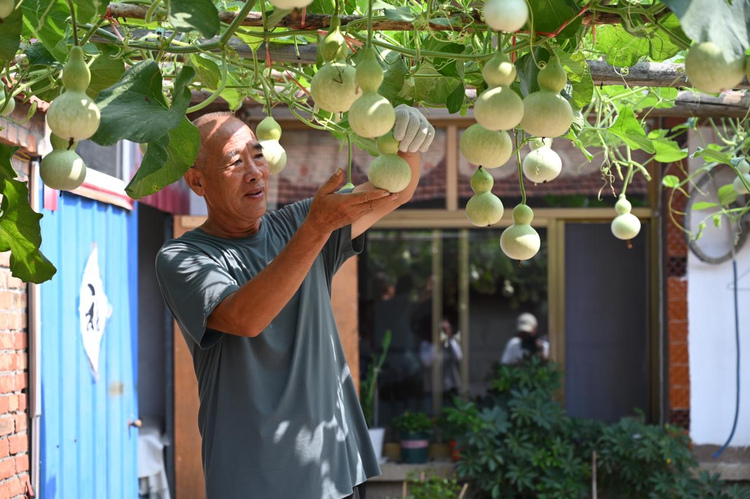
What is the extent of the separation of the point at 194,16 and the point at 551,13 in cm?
50

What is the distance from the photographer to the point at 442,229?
6.00 m

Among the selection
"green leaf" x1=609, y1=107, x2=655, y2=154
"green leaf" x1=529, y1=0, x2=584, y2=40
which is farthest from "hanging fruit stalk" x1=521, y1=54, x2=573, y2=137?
"green leaf" x1=609, y1=107, x2=655, y2=154

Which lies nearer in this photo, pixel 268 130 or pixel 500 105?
pixel 500 105

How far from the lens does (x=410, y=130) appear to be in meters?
1.42

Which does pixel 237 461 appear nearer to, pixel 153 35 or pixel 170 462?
pixel 153 35

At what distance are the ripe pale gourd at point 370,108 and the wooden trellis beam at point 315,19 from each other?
248 mm

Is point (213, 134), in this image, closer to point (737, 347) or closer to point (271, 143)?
point (271, 143)

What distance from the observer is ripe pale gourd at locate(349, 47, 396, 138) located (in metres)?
1.06

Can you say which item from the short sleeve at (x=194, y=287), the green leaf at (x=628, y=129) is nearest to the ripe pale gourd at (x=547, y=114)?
the short sleeve at (x=194, y=287)

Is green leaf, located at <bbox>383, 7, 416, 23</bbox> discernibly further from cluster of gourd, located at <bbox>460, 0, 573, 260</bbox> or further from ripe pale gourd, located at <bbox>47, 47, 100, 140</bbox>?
ripe pale gourd, located at <bbox>47, 47, 100, 140</bbox>

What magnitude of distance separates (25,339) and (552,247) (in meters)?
3.66

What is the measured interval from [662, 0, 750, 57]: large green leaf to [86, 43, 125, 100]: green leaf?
0.89 meters

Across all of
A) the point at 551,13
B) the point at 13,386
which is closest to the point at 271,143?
the point at 551,13

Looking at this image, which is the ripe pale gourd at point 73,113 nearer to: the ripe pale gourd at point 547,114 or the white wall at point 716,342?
the ripe pale gourd at point 547,114
